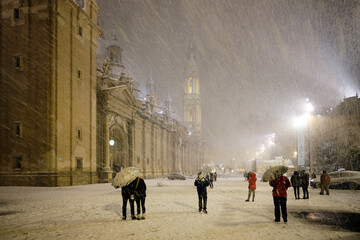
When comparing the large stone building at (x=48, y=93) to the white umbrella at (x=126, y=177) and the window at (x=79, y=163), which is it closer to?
the window at (x=79, y=163)

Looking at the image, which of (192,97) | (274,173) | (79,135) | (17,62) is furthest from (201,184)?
(192,97)

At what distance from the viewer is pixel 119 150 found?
43.7 meters

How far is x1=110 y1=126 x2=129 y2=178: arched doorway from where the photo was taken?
139 ft

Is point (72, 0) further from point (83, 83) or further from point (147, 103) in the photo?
point (147, 103)

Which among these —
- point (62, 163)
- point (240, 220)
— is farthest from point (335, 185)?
point (62, 163)

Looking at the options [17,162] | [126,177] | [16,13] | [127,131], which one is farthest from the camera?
[127,131]

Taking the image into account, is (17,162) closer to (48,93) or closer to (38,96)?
(38,96)

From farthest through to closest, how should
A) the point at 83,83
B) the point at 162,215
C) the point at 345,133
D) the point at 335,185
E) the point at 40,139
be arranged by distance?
the point at 345,133 → the point at 83,83 → the point at 40,139 → the point at 335,185 → the point at 162,215

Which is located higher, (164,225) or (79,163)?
(79,163)

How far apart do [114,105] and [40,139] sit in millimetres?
14219

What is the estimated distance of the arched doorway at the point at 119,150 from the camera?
42.4m

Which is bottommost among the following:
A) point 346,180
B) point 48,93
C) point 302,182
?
point 346,180

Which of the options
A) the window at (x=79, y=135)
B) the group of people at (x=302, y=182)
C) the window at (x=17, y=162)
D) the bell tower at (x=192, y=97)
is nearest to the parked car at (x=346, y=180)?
the group of people at (x=302, y=182)

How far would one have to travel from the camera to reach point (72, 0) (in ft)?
91.8
